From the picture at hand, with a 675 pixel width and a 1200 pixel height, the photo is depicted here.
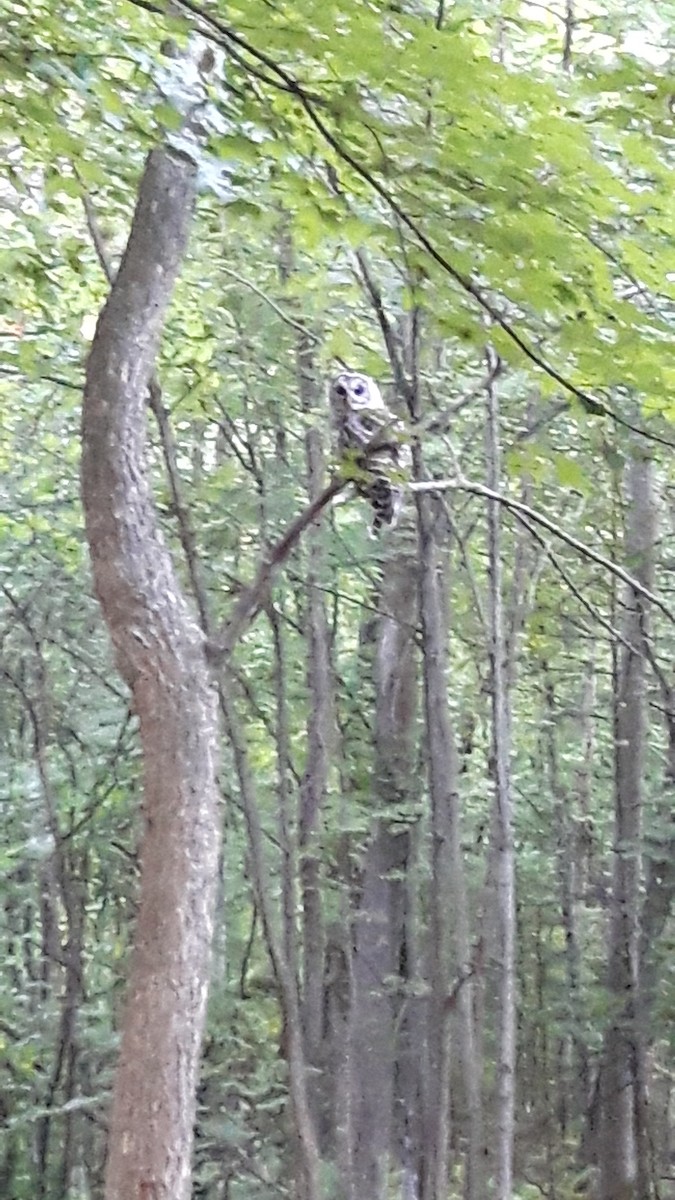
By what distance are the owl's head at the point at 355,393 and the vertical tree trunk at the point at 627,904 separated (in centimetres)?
243

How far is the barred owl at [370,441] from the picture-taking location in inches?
118

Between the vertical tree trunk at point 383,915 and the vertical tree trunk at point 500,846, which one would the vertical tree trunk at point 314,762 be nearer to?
the vertical tree trunk at point 383,915

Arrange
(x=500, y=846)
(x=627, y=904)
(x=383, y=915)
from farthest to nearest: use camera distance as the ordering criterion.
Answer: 1. (x=627, y=904)
2. (x=383, y=915)
3. (x=500, y=846)

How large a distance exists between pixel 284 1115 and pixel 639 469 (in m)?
3.10

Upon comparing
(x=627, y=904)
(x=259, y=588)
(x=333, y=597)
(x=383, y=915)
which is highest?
(x=333, y=597)

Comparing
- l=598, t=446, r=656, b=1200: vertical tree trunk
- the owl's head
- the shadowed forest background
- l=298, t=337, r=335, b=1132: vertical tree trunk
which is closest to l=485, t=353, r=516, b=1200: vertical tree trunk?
the shadowed forest background

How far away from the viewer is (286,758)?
5160mm

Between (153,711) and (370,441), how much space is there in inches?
31.8

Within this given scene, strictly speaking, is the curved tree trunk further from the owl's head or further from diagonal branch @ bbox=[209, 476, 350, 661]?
the owl's head

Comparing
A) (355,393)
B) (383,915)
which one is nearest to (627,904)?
(383,915)

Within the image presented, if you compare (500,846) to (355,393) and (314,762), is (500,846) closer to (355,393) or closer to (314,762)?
(314,762)

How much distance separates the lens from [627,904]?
18.6 ft

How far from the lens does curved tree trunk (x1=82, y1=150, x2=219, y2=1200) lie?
295 cm

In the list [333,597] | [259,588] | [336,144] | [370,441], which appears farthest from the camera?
[333,597]
